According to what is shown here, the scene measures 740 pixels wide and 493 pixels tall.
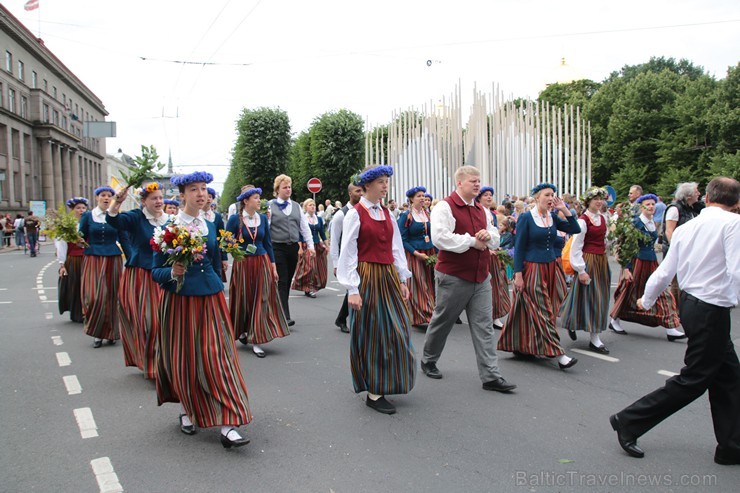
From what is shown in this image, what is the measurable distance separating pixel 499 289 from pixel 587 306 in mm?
2260

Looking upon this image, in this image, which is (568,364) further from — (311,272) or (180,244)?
→ (311,272)

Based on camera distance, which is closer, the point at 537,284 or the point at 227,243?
the point at 227,243

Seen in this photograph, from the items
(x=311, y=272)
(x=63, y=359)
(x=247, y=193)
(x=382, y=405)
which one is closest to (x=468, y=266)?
(x=382, y=405)

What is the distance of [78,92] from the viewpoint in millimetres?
74750

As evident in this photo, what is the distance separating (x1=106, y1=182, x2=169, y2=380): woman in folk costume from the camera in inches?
217

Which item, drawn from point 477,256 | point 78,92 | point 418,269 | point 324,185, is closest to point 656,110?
point 324,185

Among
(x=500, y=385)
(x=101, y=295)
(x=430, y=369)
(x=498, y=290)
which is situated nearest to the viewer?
(x=500, y=385)

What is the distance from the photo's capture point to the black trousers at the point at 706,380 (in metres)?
3.86

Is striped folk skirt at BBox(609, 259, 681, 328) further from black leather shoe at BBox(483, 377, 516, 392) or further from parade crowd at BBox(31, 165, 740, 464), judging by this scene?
black leather shoe at BBox(483, 377, 516, 392)

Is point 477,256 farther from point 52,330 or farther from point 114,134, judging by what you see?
point 114,134

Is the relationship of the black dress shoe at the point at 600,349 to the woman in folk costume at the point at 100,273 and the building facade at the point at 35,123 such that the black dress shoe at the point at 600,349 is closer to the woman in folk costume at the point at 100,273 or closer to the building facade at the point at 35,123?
the woman in folk costume at the point at 100,273

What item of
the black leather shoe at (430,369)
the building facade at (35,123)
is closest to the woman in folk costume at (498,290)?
the black leather shoe at (430,369)

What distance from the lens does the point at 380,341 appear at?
5129mm

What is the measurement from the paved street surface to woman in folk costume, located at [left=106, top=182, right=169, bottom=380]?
32 centimetres
